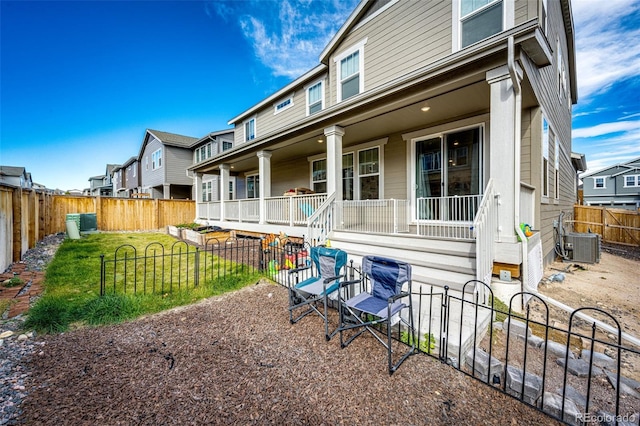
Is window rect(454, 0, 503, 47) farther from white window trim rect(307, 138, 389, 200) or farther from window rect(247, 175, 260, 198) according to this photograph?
window rect(247, 175, 260, 198)

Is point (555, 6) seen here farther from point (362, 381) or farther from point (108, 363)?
point (108, 363)

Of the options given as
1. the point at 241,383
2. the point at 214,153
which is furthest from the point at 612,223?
the point at 214,153

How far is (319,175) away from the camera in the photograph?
10.4m

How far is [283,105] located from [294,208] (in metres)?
6.14

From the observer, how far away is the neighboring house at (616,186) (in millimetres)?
27000

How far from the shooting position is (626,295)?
5.35 metres

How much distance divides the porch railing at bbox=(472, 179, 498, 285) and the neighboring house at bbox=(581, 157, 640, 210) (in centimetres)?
3534

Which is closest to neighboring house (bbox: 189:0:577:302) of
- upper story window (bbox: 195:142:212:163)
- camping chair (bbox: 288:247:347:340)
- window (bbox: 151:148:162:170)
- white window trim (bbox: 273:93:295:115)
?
white window trim (bbox: 273:93:295:115)

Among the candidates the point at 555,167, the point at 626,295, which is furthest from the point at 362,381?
the point at 555,167

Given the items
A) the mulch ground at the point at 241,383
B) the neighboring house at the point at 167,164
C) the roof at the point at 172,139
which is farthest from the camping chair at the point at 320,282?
the roof at the point at 172,139

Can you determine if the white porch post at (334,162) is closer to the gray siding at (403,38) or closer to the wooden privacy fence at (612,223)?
the gray siding at (403,38)

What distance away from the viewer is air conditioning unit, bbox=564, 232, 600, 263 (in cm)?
797

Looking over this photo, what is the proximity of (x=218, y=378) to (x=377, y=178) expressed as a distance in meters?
7.13

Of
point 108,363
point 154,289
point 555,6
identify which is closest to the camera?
point 108,363
